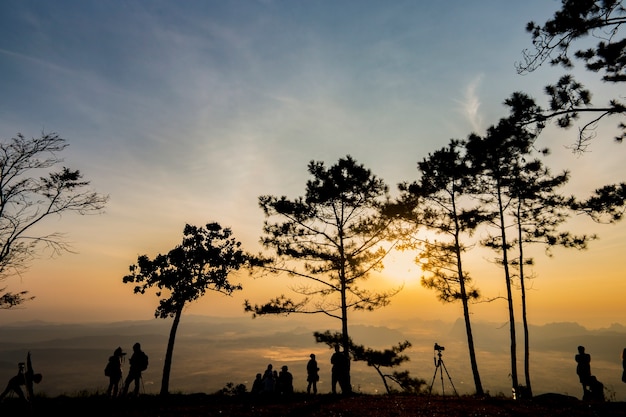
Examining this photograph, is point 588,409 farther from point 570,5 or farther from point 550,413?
point 570,5

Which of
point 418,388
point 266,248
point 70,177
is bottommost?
point 418,388

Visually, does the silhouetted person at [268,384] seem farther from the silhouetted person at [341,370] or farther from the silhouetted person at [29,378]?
the silhouetted person at [29,378]

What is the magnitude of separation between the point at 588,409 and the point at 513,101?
981 centimetres

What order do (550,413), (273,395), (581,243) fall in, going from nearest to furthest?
(550,413) < (273,395) < (581,243)

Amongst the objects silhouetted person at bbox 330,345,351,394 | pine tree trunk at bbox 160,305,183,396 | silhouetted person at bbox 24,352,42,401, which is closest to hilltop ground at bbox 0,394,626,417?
silhouetted person at bbox 24,352,42,401

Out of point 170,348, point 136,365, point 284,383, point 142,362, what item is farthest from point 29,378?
point 170,348

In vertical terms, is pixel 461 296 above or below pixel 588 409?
above

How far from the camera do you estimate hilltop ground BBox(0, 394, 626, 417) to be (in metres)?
10.0

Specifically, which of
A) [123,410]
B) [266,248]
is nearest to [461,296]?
[266,248]

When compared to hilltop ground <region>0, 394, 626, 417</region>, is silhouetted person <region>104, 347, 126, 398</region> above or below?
above

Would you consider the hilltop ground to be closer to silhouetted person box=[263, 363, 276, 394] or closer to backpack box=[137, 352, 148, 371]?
silhouetted person box=[263, 363, 276, 394]

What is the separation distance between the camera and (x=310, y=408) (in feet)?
36.6

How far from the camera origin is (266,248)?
1691 cm

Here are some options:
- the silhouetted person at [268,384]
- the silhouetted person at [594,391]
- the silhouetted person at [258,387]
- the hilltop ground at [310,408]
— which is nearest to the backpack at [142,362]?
the hilltop ground at [310,408]
